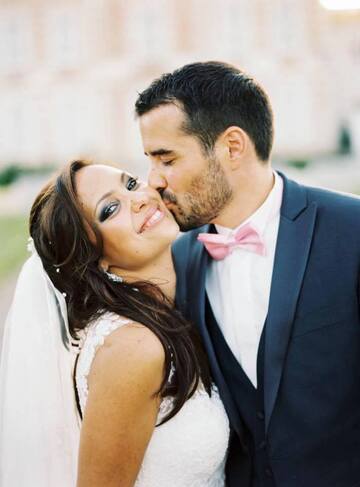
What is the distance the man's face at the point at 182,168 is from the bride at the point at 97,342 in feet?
0.29

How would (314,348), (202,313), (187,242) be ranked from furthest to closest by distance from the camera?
1. (187,242)
2. (202,313)
3. (314,348)

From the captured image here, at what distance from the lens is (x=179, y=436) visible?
2299 millimetres

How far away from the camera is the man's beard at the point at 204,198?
2.52 meters

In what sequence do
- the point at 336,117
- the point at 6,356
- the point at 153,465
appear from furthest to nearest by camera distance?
the point at 336,117
the point at 6,356
the point at 153,465

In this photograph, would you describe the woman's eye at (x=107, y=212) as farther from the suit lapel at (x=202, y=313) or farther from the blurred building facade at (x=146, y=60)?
the blurred building facade at (x=146, y=60)

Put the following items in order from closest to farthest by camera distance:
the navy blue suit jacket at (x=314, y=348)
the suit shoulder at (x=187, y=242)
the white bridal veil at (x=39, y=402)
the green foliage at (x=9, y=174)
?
the navy blue suit jacket at (x=314, y=348), the white bridal veil at (x=39, y=402), the suit shoulder at (x=187, y=242), the green foliage at (x=9, y=174)

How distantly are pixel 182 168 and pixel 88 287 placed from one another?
0.62 meters

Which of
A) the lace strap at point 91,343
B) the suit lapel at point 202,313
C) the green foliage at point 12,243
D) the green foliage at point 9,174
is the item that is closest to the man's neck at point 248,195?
the suit lapel at point 202,313

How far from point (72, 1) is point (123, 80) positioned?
2.84 meters

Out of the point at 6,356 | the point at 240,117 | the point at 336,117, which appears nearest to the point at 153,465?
the point at 6,356

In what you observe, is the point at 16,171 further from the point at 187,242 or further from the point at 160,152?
the point at 160,152

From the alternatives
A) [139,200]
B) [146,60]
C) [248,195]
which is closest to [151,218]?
[139,200]

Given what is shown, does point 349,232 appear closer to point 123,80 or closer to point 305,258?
point 305,258

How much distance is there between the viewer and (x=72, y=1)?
18.9 meters
